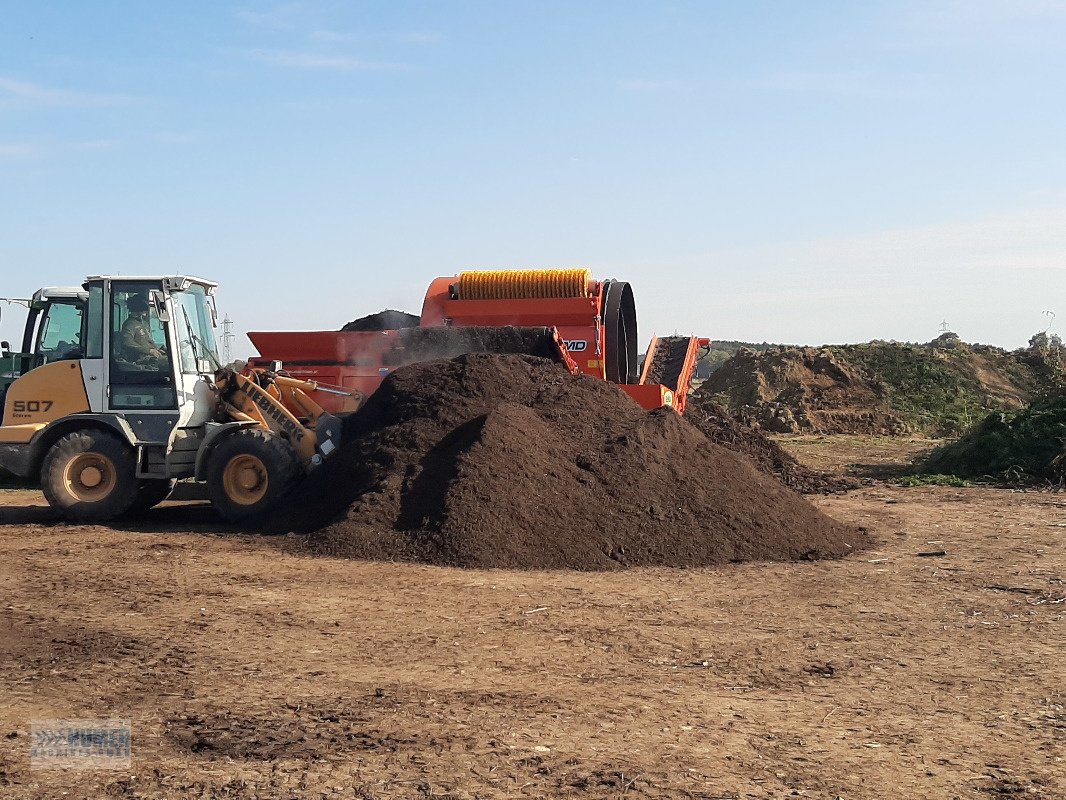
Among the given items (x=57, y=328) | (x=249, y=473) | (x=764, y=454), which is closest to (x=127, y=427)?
(x=249, y=473)

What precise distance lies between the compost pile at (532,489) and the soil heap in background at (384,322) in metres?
3.88

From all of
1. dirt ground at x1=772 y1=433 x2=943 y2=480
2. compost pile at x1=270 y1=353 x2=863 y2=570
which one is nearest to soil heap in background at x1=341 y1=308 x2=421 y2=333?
compost pile at x1=270 y1=353 x2=863 y2=570

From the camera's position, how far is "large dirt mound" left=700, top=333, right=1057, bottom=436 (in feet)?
84.5

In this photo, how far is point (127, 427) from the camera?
11422mm

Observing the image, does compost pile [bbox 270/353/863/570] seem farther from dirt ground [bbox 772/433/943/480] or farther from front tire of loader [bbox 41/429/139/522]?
dirt ground [bbox 772/433/943/480]

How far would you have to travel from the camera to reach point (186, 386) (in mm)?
11617

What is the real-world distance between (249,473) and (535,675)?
20.0 ft

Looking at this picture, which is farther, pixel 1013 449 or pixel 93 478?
pixel 1013 449

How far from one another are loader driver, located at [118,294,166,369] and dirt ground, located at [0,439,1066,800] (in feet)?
7.31

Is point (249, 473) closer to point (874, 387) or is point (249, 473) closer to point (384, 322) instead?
point (384, 322)

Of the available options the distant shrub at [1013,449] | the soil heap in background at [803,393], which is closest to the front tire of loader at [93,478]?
the distant shrub at [1013,449]

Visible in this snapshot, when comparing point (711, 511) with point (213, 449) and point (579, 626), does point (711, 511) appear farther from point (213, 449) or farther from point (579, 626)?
point (213, 449)

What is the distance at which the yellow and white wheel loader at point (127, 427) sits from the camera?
37.2ft

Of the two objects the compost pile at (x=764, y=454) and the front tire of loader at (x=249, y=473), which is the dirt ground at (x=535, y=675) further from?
the compost pile at (x=764, y=454)
